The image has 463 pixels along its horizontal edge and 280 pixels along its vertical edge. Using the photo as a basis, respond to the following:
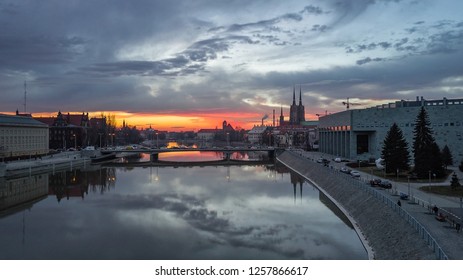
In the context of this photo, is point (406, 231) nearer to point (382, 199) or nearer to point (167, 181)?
point (382, 199)

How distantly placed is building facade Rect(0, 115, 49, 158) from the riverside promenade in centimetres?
6704

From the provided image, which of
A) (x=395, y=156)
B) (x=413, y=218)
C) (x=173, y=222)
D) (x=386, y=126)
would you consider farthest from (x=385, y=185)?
(x=386, y=126)

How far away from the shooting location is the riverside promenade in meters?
20.6

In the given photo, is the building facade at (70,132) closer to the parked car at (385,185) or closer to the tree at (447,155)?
the tree at (447,155)

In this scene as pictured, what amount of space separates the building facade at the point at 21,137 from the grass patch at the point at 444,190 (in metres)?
73.3

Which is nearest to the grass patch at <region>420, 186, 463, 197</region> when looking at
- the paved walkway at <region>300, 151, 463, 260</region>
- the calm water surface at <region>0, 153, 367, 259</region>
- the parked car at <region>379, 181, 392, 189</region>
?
the paved walkway at <region>300, 151, 463, 260</region>

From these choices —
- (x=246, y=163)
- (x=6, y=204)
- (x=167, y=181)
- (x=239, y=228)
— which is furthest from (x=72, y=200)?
(x=246, y=163)

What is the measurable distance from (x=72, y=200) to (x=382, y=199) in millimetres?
34866

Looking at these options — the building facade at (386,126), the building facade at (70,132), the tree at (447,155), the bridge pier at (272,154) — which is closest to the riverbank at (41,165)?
the building facade at (70,132)

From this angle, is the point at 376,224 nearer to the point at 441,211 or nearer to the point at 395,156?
the point at 441,211

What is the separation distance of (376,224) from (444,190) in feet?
43.9

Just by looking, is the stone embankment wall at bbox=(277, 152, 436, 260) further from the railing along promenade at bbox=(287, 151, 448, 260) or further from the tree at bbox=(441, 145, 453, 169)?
the tree at bbox=(441, 145, 453, 169)

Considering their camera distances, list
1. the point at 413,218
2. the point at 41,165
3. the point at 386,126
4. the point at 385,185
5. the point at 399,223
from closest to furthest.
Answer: the point at 413,218 < the point at 399,223 < the point at 385,185 < the point at 386,126 < the point at 41,165

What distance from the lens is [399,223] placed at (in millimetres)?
25141
